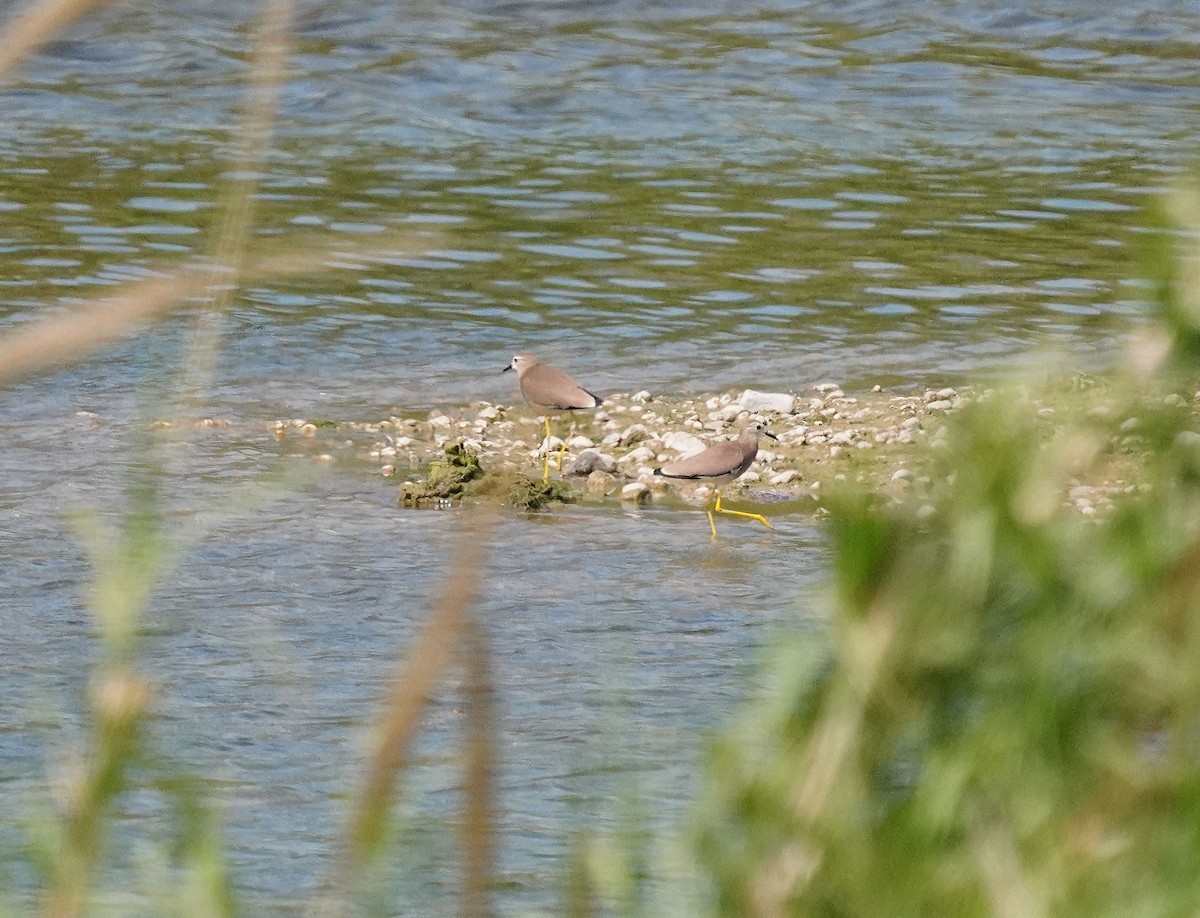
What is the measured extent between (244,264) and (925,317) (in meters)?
10.3

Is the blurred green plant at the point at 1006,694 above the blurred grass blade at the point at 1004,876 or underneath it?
above

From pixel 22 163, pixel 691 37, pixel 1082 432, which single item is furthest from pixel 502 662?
pixel 691 37

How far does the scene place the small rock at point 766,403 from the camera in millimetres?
9664

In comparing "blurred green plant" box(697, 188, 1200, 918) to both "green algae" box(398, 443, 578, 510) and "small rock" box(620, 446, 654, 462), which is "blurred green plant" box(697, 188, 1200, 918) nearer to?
"green algae" box(398, 443, 578, 510)

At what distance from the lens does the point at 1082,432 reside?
1694mm

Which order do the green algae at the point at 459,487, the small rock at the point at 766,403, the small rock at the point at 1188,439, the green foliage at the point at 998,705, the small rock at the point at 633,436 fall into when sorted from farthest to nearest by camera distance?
the small rock at the point at 766,403 < the small rock at the point at 633,436 < the green algae at the point at 459,487 < the small rock at the point at 1188,439 < the green foliage at the point at 998,705

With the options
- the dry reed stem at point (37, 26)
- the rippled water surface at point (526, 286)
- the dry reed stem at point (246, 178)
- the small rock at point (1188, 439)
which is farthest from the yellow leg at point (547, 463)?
the dry reed stem at point (37, 26)

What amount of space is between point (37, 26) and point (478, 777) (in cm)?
60

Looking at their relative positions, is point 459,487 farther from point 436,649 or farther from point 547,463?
point 436,649

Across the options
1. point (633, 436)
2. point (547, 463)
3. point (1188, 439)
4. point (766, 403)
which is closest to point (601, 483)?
point (547, 463)

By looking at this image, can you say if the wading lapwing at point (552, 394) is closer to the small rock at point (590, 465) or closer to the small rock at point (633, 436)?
the small rock at point (590, 465)

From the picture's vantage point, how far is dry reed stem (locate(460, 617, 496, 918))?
1.48 m

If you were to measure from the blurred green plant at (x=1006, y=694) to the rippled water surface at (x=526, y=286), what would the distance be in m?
0.14

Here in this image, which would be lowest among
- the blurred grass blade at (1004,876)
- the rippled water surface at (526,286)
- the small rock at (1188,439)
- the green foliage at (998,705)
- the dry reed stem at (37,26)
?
the rippled water surface at (526,286)
